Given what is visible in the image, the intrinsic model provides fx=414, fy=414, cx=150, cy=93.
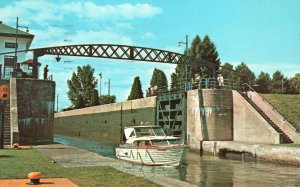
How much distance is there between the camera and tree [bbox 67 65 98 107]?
104 metres

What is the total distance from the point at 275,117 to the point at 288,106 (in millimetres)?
3145

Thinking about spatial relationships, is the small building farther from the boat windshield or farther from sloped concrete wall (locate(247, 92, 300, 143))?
sloped concrete wall (locate(247, 92, 300, 143))

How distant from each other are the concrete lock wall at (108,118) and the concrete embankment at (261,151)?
1297 cm

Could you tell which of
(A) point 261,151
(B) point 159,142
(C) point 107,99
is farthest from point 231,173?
(C) point 107,99

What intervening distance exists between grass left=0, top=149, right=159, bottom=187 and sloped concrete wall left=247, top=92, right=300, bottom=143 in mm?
17847

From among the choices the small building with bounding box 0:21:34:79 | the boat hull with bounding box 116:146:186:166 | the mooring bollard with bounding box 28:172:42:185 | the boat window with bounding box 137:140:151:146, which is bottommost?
the boat hull with bounding box 116:146:186:166

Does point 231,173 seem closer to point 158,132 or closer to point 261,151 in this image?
point 261,151

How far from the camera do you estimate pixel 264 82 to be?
93625 mm

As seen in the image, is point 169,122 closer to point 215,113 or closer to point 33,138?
point 215,113

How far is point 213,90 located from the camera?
34.9m

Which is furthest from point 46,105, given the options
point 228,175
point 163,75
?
point 163,75

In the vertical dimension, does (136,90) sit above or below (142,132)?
above

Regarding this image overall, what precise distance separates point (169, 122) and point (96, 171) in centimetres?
2657

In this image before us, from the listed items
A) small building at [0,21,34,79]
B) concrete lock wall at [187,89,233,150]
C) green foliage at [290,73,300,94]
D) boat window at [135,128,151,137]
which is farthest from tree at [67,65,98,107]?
boat window at [135,128,151,137]
